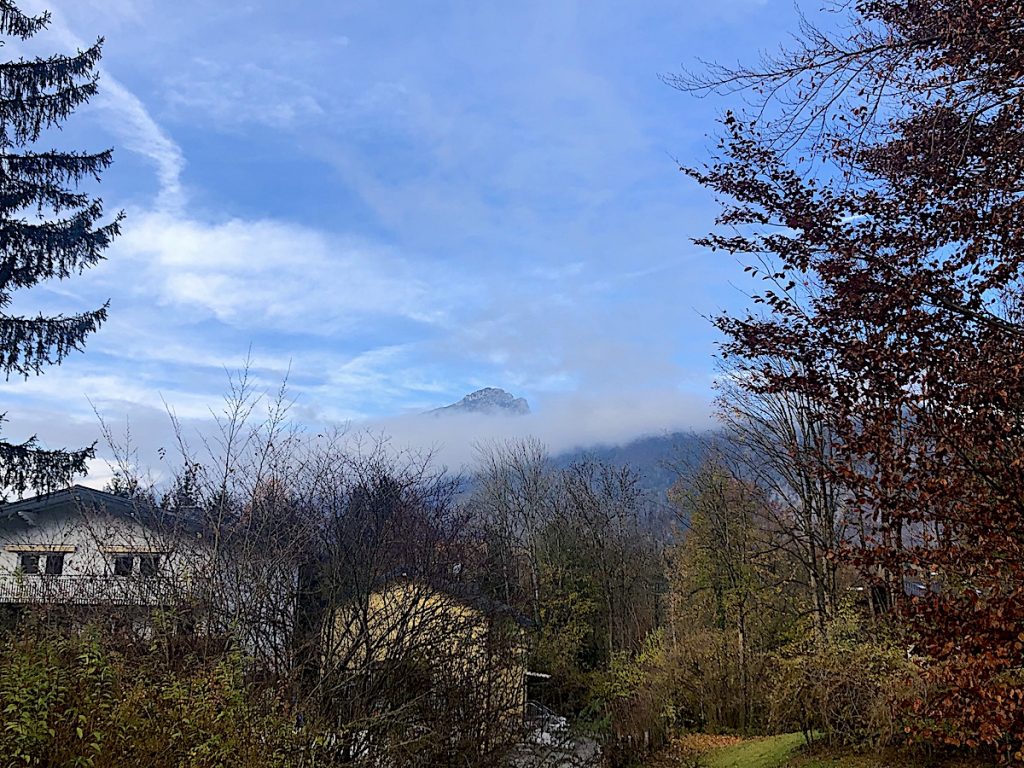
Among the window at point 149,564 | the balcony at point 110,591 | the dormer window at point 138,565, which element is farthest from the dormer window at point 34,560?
the window at point 149,564

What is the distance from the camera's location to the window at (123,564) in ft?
30.8

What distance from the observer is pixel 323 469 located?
1062 cm

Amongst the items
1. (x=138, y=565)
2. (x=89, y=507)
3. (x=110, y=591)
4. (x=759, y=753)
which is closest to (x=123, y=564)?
(x=138, y=565)

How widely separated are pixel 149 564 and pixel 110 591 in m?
0.50

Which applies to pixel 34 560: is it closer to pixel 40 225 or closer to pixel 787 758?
pixel 40 225

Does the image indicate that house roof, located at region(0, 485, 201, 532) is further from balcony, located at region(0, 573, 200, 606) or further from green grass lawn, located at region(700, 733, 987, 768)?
green grass lawn, located at region(700, 733, 987, 768)

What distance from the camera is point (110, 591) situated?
919 centimetres

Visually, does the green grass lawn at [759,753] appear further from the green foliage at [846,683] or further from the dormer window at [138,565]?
the dormer window at [138,565]

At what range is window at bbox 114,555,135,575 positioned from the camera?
9.38 m

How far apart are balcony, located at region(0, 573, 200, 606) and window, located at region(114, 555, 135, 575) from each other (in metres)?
0.09

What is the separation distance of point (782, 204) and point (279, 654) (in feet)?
23.1

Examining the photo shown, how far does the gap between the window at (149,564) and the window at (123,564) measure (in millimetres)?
98

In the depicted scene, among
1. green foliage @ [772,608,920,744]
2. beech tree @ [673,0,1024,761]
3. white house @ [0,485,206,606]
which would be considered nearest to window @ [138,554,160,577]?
white house @ [0,485,206,606]

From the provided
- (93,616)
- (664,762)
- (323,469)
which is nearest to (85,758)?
(93,616)
